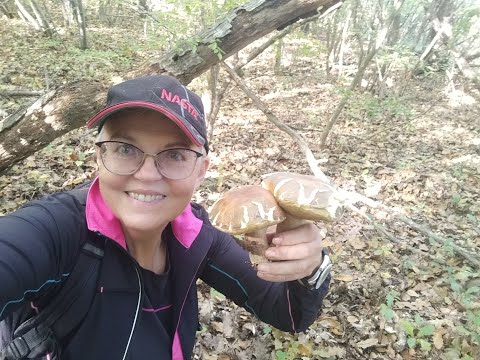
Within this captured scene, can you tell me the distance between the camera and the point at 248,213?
4.44ft

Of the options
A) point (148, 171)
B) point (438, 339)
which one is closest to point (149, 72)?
point (148, 171)

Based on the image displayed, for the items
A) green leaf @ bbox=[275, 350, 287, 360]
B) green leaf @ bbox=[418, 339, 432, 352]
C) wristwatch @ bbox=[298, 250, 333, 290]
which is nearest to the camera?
wristwatch @ bbox=[298, 250, 333, 290]

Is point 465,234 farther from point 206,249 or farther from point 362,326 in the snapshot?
point 206,249

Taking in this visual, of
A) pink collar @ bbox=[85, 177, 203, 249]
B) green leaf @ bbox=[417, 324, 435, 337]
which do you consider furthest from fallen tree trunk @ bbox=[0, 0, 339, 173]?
green leaf @ bbox=[417, 324, 435, 337]

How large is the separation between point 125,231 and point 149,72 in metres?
3.02

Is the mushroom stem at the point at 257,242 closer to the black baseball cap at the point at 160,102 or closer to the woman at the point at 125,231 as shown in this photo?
the woman at the point at 125,231

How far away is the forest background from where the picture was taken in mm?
3588

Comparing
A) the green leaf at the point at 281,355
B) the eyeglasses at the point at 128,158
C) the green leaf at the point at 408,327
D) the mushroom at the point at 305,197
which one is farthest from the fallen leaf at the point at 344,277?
the eyeglasses at the point at 128,158

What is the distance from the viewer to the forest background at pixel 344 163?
3.59 metres

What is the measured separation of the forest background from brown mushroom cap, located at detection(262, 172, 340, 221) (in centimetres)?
135

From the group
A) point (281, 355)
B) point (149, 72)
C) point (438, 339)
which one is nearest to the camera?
point (281, 355)

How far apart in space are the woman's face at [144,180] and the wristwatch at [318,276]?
2.55 ft

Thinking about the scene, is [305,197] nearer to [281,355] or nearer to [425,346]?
[281,355]

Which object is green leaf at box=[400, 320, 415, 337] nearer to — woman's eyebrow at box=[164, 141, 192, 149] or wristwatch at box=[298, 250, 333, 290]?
wristwatch at box=[298, 250, 333, 290]
